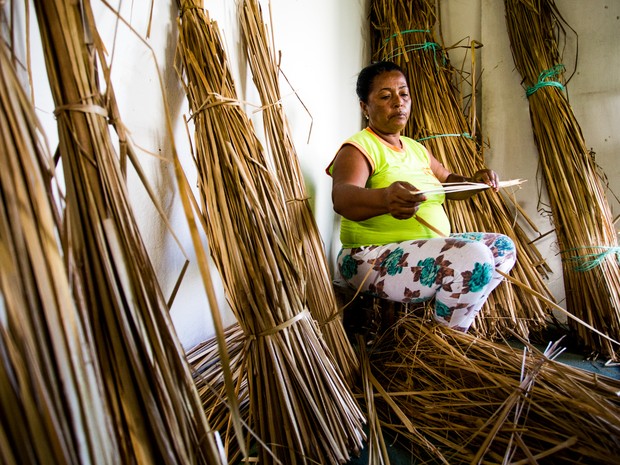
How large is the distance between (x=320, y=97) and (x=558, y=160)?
1.14 meters

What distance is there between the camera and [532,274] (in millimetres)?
1660

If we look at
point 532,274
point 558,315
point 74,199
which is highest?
point 74,199

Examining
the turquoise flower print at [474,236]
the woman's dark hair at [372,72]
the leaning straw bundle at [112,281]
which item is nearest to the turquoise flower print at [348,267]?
the turquoise flower print at [474,236]

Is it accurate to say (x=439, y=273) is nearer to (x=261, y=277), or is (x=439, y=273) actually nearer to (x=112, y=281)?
(x=261, y=277)

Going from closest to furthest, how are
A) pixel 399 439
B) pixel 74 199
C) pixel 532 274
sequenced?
pixel 74 199, pixel 399 439, pixel 532 274

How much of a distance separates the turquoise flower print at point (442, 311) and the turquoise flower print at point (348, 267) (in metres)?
0.33

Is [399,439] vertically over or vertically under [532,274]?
under

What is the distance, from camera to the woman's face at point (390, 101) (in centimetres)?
150

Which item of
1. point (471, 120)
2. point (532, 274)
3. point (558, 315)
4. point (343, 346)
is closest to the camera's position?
point (343, 346)

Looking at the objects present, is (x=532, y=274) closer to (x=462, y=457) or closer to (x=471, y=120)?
(x=471, y=120)

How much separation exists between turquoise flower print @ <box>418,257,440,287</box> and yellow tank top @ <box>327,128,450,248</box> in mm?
208

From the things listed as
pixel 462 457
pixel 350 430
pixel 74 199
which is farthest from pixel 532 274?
pixel 74 199

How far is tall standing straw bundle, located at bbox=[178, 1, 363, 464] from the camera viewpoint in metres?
0.79

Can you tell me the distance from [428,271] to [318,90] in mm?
968
